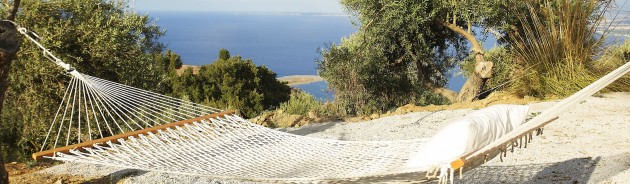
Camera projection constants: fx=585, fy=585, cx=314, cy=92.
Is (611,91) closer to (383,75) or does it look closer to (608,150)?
(608,150)

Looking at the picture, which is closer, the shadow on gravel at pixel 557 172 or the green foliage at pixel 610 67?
the shadow on gravel at pixel 557 172

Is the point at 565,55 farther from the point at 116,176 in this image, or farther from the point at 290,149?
the point at 116,176

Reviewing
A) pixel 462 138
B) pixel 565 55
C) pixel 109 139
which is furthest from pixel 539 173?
pixel 565 55

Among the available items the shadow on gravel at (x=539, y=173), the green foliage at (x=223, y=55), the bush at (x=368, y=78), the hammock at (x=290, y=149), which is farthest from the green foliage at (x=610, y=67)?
the green foliage at (x=223, y=55)

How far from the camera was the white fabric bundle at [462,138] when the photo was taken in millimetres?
2680

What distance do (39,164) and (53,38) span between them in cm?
138

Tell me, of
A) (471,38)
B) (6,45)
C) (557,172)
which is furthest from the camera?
(471,38)

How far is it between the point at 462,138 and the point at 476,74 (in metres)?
6.36

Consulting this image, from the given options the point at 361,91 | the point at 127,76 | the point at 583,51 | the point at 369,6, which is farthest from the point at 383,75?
the point at 127,76

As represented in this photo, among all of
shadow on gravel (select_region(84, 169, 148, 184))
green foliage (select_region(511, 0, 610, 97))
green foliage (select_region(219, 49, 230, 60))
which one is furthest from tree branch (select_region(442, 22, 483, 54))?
green foliage (select_region(219, 49, 230, 60))

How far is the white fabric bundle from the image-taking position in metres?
2.68

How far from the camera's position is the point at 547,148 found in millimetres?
5273

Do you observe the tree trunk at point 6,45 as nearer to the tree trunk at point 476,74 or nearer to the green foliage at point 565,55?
the green foliage at point 565,55

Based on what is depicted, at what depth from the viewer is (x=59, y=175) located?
16.4 feet
